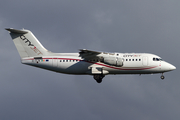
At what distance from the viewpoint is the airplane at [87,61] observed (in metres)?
31.9

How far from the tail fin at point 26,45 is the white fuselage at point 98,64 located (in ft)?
2.66

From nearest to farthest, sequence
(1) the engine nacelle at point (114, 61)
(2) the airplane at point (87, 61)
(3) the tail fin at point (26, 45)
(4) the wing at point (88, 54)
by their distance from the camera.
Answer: (4) the wing at point (88, 54) < (1) the engine nacelle at point (114, 61) < (2) the airplane at point (87, 61) < (3) the tail fin at point (26, 45)

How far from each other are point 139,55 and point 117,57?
2.95 m

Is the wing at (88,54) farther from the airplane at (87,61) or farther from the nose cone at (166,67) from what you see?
the nose cone at (166,67)

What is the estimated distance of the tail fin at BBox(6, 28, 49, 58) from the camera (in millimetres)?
33375

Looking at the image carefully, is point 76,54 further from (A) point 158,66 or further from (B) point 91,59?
(A) point 158,66

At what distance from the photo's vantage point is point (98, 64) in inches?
1273

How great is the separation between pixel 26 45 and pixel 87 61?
842 centimetres

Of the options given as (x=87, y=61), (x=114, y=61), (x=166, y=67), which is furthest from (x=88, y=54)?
(x=166, y=67)

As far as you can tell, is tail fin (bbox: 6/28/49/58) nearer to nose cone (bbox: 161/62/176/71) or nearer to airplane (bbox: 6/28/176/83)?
airplane (bbox: 6/28/176/83)

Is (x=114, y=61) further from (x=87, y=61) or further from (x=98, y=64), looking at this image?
(x=87, y=61)

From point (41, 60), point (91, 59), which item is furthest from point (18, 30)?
point (91, 59)

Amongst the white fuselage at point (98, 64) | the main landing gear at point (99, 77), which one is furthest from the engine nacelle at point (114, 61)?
the main landing gear at point (99, 77)

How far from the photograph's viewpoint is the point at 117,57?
3184 cm
